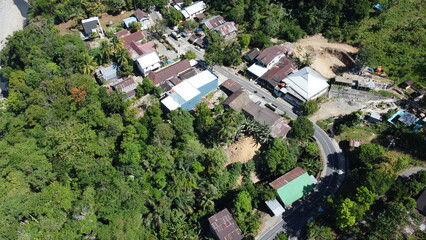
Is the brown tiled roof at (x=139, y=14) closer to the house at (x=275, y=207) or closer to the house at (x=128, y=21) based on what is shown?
the house at (x=128, y=21)

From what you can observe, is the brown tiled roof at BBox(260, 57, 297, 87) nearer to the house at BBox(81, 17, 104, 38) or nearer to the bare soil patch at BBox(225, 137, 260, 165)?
the bare soil patch at BBox(225, 137, 260, 165)

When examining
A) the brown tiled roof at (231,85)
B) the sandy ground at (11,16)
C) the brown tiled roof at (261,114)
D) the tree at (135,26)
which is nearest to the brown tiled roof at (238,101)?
the brown tiled roof at (261,114)

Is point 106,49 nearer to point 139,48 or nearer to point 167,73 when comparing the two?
point 139,48

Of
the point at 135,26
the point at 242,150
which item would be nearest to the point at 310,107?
the point at 242,150

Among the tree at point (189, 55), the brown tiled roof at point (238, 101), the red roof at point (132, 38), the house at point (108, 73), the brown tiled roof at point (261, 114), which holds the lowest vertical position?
the brown tiled roof at point (261, 114)

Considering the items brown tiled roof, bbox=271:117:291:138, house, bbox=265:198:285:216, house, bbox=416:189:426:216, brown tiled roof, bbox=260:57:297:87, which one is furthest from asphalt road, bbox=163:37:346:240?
house, bbox=416:189:426:216

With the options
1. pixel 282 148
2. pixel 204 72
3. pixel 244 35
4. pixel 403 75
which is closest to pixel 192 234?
pixel 282 148
